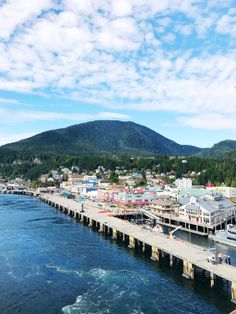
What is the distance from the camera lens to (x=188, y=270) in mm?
39969

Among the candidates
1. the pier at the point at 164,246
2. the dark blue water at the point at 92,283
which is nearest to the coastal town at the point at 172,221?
the pier at the point at 164,246

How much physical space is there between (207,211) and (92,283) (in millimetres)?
35727

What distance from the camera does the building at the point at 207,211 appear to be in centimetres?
6831

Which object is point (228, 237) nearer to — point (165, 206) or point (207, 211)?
point (207, 211)

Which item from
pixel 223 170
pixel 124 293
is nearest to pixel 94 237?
pixel 124 293

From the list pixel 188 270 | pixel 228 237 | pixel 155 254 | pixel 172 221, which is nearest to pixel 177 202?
pixel 172 221

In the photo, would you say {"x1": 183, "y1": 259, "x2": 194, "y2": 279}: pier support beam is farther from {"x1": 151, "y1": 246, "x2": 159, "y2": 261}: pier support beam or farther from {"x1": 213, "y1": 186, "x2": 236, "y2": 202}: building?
{"x1": 213, "y1": 186, "x2": 236, "y2": 202}: building

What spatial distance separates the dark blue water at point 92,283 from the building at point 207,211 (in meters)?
20.2

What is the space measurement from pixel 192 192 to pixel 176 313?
66486mm

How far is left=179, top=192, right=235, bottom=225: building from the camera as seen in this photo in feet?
224

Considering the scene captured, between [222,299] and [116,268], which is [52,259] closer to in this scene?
[116,268]

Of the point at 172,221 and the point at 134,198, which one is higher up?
the point at 134,198

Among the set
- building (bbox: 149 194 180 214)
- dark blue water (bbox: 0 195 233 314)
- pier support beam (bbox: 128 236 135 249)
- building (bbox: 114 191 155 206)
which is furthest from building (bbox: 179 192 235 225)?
building (bbox: 114 191 155 206)

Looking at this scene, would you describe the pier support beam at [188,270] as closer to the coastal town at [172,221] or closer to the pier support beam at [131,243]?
the coastal town at [172,221]
